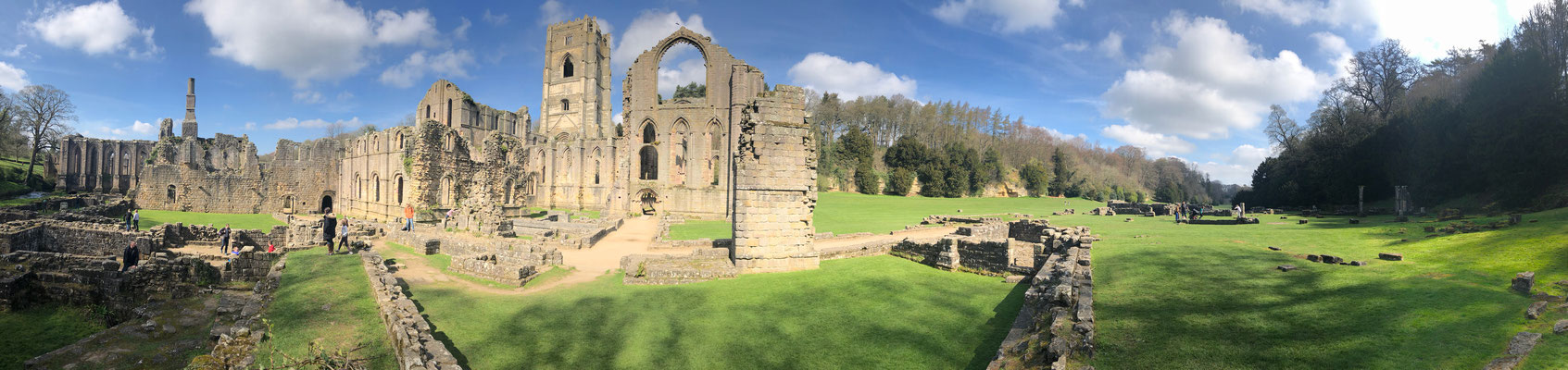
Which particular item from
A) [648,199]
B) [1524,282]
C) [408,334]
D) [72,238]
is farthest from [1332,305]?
[648,199]

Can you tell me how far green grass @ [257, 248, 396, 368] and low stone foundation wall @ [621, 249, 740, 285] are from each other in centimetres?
446

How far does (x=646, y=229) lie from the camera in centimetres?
2703

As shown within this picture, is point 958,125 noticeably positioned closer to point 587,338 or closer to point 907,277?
point 907,277

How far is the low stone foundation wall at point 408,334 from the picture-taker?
20.1 ft

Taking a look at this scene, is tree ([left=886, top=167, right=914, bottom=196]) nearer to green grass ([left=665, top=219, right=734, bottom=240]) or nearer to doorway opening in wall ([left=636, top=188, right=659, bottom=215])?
doorway opening in wall ([left=636, top=188, right=659, bottom=215])

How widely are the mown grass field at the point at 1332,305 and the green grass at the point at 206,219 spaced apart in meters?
33.0

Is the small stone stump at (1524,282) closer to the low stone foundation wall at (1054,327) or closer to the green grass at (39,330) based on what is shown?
the low stone foundation wall at (1054,327)

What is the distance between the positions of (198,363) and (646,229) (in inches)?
805

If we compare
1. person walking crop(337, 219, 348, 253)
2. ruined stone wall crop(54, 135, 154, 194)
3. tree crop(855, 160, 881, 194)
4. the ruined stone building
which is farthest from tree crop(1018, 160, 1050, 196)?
ruined stone wall crop(54, 135, 154, 194)

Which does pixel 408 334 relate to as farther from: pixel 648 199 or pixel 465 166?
pixel 648 199

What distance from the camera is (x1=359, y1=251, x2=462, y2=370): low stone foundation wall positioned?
242 inches

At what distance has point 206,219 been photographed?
1181 inches

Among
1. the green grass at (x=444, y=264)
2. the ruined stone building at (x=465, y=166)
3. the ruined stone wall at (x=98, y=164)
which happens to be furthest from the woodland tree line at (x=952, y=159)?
the ruined stone wall at (x=98, y=164)

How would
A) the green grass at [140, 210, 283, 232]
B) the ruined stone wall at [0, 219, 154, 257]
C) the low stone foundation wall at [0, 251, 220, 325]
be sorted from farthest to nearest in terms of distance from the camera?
the green grass at [140, 210, 283, 232], the ruined stone wall at [0, 219, 154, 257], the low stone foundation wall at [0, 251, 220, 325]
